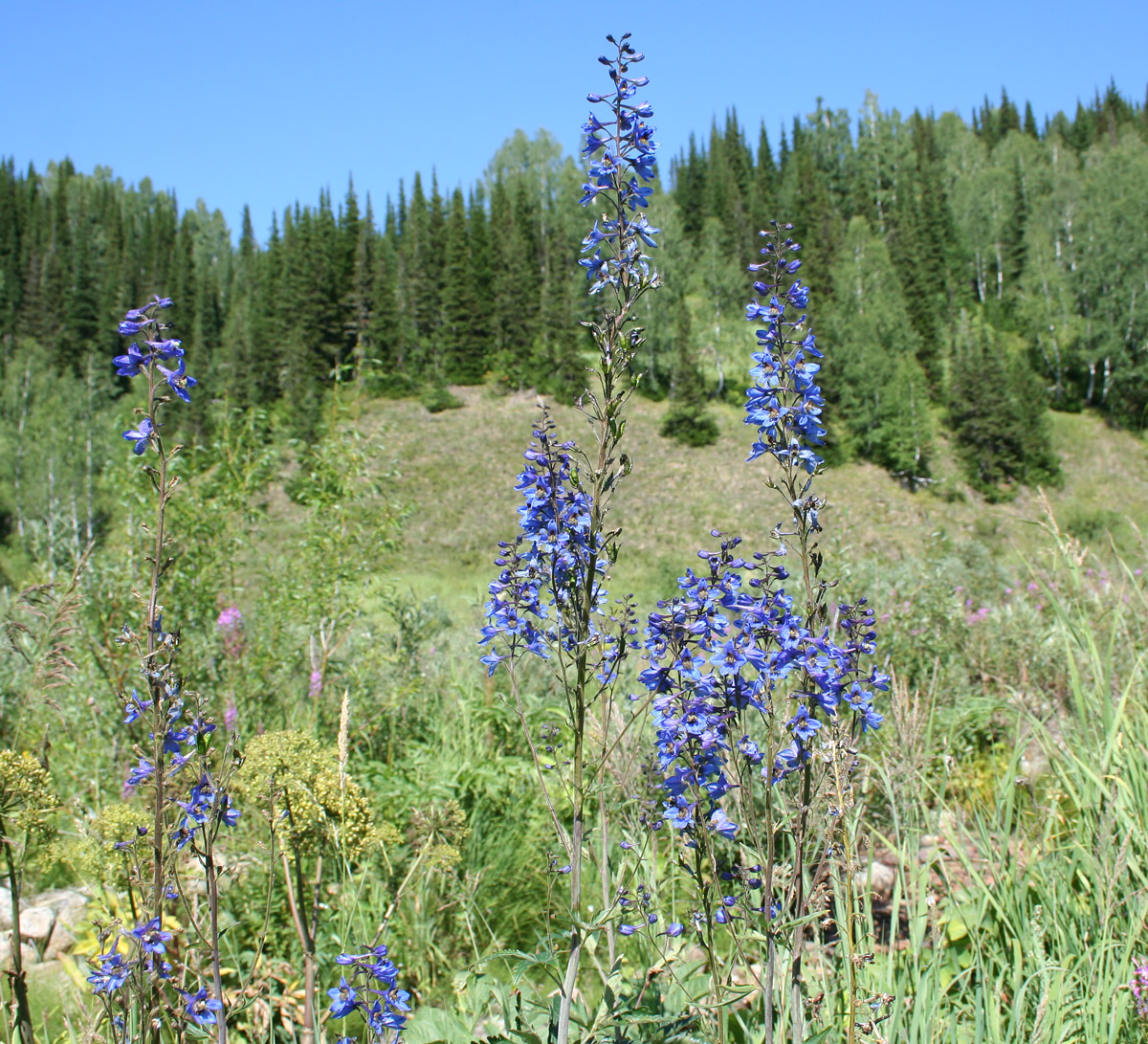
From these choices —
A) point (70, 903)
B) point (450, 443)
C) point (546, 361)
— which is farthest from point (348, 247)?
point (70, 903)

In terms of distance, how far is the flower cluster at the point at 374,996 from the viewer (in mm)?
1516

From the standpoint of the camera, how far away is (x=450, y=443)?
135 ft

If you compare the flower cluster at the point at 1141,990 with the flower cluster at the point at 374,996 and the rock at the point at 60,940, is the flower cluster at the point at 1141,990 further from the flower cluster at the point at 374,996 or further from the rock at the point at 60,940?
the rock at the point at 60,940

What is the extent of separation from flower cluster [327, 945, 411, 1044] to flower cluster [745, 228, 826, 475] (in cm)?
130

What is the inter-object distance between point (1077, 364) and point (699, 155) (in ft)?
144

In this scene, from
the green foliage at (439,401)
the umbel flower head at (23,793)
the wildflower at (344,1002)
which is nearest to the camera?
the wildflower at (344,1002)

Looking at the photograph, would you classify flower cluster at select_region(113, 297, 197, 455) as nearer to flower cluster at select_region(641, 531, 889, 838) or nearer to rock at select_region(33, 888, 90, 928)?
flower cluster at select_region(641, 531, 889, 838)

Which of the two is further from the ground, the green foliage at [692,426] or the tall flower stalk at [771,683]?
the green foliage at [692,426]

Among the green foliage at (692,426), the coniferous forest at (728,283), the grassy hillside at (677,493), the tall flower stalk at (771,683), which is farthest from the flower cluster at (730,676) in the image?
the green foliage at (692,426)

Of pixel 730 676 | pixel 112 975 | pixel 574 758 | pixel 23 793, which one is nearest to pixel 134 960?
pixel 112 975

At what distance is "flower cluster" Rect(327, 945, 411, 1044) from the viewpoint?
1.52m

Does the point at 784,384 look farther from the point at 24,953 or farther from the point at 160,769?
the point at 24,953

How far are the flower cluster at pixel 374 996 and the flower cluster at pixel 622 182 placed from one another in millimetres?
1498

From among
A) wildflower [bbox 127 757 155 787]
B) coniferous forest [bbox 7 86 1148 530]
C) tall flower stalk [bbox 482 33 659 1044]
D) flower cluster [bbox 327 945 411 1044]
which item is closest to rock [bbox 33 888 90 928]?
wildflower [bbox 127 757 155 787]
